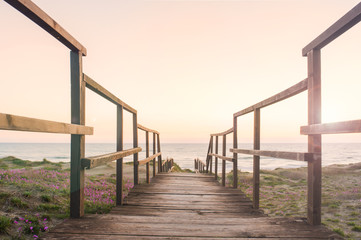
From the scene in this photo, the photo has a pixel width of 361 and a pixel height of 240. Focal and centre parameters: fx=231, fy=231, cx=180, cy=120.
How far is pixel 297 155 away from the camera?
7.93 feet

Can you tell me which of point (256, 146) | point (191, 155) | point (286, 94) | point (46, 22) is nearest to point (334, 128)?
point (286, 94)

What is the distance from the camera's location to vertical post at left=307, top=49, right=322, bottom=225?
7.52 feet

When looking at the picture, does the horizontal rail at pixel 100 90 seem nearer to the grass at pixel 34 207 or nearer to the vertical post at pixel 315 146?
the grass at pixel 34 207

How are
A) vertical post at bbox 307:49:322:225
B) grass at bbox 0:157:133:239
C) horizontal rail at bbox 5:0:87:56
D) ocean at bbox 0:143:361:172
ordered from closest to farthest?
1. horizontal rail at bbox 5:0:87:56
2. vertical post at bbox 307:49:322:225
3. grass at bbox 0:157:133:239
4. ocean at bbox 0:143:361:172

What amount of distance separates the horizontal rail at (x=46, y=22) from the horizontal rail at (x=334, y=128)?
2.50 m

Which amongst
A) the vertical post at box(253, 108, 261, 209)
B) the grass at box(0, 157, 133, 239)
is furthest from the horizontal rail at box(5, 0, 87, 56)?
the vertical post at box(253, 108, 261, 209)

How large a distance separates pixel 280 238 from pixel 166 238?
99cm

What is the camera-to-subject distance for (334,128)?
191 centimetres

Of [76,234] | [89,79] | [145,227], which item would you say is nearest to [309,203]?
[145,227]

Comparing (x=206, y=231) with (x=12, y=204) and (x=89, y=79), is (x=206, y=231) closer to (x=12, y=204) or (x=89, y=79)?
(x=89, y=79)

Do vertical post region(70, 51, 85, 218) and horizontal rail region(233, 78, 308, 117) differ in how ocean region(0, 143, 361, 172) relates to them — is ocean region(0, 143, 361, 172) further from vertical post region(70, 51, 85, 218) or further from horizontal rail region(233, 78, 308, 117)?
vertical post region(70, 51, 85, 218)

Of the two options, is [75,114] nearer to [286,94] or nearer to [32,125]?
[32,125]

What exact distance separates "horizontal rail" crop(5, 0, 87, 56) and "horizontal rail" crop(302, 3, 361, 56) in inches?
95.8

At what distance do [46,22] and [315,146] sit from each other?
2685 mm
